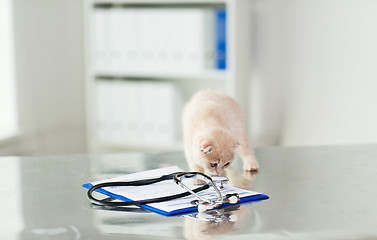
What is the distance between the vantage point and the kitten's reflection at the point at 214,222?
85 centimetres

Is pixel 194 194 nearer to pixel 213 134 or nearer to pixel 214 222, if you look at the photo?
pixel 214 222

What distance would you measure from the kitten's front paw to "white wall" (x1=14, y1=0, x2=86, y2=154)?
7.48ft

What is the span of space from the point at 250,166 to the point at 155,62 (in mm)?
1888

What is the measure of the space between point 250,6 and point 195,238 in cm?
240

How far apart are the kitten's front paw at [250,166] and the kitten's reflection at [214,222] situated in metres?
0.30

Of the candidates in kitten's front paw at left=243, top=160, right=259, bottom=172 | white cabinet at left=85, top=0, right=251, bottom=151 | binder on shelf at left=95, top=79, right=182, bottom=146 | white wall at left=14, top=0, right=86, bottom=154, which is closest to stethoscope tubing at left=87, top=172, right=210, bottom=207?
kitten's front paw at left=243, top=160, right=259, bottom=172

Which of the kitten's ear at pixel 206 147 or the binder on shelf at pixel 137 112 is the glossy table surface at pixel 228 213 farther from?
the binder on shelf at pixel 137 112

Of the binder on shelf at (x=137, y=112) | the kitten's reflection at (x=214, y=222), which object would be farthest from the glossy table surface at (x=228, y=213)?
the binder on shelf at (x=137, y=112)

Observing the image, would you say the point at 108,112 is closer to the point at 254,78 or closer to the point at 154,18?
the point at 154,18

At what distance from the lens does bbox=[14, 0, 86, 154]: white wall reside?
3320 mm

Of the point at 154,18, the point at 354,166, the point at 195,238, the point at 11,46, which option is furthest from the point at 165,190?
the point at 11,46

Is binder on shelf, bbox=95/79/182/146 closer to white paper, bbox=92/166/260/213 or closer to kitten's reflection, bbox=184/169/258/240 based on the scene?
white paper, bbox=92/166/260/213

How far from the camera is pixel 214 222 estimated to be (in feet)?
2.94

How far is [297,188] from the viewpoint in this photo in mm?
1122
